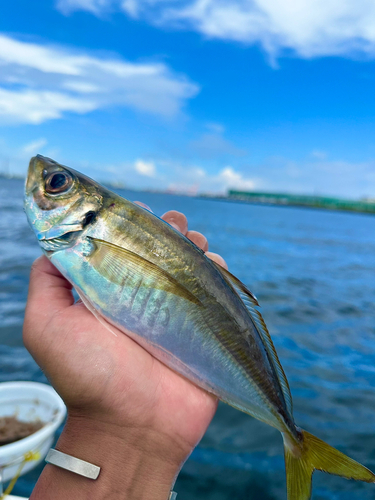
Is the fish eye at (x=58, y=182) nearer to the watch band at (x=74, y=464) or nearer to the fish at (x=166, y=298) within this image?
the fish at (x=166, y=298)

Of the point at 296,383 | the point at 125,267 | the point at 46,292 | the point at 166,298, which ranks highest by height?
the point at 125,267

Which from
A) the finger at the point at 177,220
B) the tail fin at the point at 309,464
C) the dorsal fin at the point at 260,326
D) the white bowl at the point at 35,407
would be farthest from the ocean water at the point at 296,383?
the finger at the point at 177,220

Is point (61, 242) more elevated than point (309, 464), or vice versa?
point (61, 242)

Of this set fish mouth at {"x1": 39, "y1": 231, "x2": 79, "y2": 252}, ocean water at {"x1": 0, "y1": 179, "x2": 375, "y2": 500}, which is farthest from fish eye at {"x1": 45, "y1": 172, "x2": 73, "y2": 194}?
ocean water at {"x1": 0, "y1": 179, "x2": 375, "y2": 500}

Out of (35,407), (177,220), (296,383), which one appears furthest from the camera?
(296,383)

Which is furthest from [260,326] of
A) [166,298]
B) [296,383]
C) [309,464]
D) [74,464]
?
[296,383]

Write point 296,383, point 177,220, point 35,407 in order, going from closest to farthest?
point 177,220 < point 35,407 < point 296,383

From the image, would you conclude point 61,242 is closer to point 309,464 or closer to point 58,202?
point 58,202

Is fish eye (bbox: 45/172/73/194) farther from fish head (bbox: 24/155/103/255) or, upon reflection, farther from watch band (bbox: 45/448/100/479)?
watch band (bbox: 45/448/100/479)

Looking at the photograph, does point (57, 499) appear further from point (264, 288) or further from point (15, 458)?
point (264, 288)
